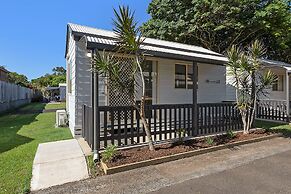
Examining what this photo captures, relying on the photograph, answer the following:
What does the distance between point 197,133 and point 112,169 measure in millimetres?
3889

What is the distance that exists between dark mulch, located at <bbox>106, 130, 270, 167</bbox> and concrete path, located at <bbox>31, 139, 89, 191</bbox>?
0.74 m

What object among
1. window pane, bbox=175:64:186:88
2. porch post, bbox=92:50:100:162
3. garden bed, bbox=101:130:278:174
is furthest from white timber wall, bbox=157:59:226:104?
porch post, bbox=92:50:100:162

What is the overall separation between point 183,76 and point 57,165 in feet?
23.3

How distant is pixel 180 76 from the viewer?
10.5 m

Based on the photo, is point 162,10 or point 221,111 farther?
point 162,10

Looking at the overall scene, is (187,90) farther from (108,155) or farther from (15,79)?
(15,79)

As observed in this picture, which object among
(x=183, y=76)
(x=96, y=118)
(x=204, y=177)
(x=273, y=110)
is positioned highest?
(x=183, y=76)

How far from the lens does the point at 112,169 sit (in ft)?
15.7

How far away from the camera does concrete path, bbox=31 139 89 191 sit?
440 cm

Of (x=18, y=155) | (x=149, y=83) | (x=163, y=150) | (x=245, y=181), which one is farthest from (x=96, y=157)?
(x=149, y=83)

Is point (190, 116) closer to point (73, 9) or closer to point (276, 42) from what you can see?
point (73, 9)

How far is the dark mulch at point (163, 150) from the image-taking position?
5301 millimetres

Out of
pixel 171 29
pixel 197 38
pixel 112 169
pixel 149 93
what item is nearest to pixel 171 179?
pixel 112 169

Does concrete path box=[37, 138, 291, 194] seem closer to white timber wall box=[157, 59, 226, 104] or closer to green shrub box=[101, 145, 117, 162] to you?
green shrub box=[101, 145, 117, 162]
